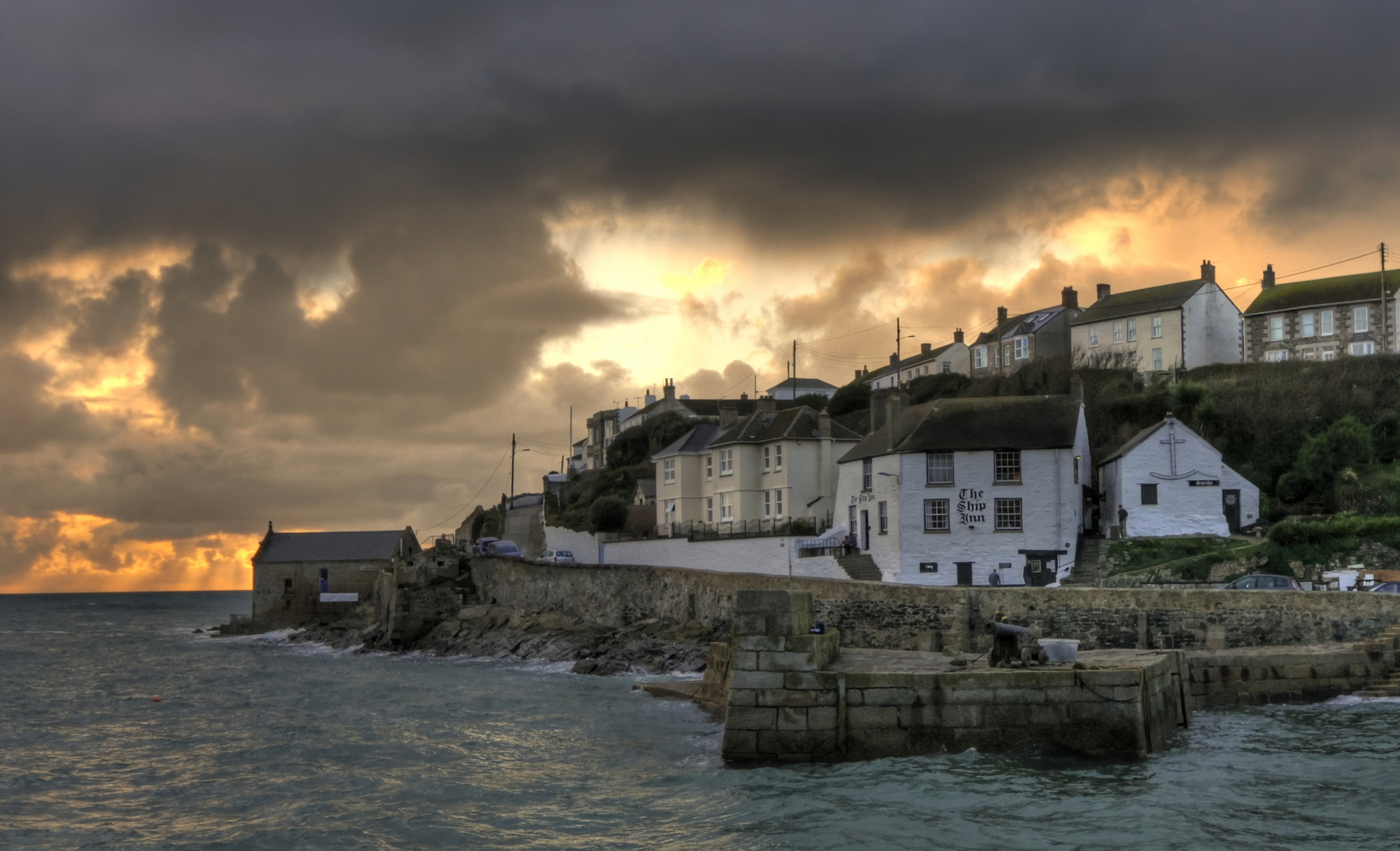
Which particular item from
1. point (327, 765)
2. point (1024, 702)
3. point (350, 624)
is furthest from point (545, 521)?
point (1024, 702)

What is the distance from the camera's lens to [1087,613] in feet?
101

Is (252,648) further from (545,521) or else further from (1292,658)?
(1292,658)

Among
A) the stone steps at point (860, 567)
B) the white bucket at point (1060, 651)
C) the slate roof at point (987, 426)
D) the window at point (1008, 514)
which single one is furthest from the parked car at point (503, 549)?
the white bucket at point (1060, 651)

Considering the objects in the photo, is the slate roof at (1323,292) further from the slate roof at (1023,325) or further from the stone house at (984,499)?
the stone house at (984,499)

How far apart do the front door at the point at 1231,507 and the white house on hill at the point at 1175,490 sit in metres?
0.03

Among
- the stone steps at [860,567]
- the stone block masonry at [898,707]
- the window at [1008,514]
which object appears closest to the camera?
the stone block masonry at [898,707]

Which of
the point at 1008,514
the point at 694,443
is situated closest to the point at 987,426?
the point at 1008,514

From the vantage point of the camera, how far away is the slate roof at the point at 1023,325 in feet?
246

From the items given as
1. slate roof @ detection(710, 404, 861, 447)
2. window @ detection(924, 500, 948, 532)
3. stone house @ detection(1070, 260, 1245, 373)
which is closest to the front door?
window @ detection(924, 500, 948, 532)

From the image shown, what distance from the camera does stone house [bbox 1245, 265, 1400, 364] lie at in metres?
62.8

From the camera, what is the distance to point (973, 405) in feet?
147

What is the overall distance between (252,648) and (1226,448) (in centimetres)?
4675

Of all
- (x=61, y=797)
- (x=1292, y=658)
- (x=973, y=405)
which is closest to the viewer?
(x=61, y=797)

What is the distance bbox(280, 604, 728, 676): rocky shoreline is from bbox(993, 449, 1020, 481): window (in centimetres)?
1162
